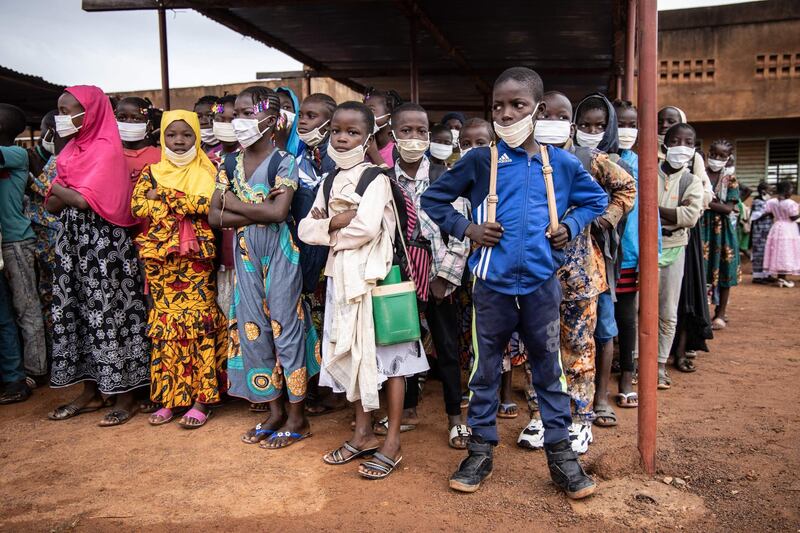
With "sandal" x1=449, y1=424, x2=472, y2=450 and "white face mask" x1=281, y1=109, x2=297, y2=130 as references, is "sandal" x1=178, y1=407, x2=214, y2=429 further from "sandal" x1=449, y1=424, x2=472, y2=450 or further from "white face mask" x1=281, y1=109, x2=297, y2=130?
"white face mask" x1=281, y1=109, x2=297, y2=130

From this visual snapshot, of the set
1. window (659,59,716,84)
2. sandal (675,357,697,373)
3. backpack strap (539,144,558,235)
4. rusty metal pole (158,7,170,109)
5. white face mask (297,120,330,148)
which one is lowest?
sandal (675,357,697,373)

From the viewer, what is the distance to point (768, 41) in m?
14.9

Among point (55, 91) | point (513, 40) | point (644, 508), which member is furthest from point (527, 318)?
point (55, 91)

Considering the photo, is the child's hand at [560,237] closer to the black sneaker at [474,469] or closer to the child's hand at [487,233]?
the child's hand at [487,233]

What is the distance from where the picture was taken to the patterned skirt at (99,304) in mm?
4020

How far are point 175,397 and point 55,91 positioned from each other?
720cm

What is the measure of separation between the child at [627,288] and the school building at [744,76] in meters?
12.7

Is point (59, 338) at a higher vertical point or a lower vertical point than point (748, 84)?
lower

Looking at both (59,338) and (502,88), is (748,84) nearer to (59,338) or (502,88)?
(502,88)

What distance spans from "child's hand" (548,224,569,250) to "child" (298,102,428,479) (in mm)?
888

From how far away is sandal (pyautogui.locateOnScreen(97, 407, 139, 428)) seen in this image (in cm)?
407

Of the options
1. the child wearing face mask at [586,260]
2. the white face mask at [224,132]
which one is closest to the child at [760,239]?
the child wearing face mask at [586,260]

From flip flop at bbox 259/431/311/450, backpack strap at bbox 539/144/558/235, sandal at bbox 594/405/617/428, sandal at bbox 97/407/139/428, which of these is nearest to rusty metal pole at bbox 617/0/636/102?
sandal at bbox 594/405/617/428

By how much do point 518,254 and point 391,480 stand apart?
1354mm
